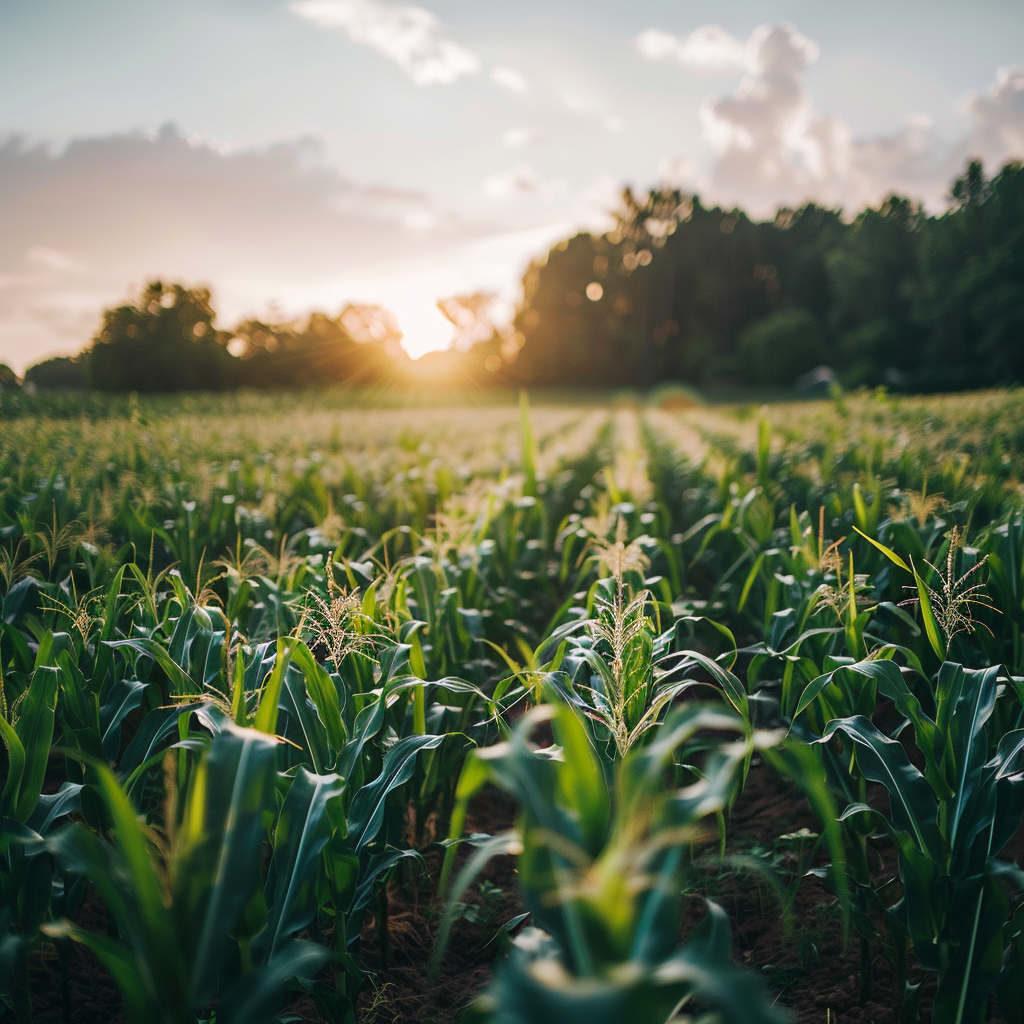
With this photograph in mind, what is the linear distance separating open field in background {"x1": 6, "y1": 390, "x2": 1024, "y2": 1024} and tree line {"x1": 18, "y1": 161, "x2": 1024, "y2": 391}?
24127mm

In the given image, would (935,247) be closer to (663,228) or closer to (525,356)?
(663,228)

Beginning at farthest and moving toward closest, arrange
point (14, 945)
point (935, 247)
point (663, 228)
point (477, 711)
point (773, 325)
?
point (663, 228) → point (773, 325) → point (935, 247) → point (477, 711) → point (14, 945)

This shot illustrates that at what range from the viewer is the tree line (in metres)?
35.3

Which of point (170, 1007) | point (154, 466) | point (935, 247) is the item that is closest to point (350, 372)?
point (935, 247)

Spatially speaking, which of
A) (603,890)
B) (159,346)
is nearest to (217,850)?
(603,890)

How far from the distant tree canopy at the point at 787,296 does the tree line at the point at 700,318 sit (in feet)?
0.43

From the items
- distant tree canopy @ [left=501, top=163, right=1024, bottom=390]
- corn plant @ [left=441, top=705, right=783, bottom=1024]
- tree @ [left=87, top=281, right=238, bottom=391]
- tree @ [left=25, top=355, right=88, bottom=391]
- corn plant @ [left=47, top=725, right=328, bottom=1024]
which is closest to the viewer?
corn plant @ [left=441, top=705, right=783, bottom=1024]

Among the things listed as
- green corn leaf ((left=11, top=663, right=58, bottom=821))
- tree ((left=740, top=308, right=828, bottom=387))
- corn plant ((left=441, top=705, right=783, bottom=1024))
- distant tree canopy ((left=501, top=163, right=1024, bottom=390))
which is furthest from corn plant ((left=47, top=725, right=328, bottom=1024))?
tree ((left=740, top=308, right=828, bottom=387))

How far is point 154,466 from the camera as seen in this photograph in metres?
6.55

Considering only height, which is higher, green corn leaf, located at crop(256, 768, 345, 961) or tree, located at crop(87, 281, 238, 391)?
tree, located at crop(87, 281, 238, 391)

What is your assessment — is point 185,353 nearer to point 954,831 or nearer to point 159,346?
point 159,346

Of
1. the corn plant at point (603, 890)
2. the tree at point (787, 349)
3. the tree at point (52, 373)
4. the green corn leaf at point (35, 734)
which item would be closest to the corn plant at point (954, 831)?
the corn plant at point (603, 890)

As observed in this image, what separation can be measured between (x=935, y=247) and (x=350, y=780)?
48898mm

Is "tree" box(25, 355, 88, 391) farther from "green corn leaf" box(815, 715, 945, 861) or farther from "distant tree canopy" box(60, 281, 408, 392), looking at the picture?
"green corn leaf" box(815, 715, 945, 861)
